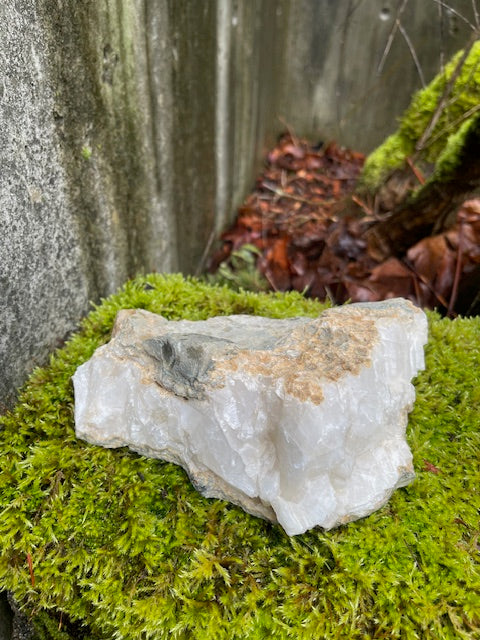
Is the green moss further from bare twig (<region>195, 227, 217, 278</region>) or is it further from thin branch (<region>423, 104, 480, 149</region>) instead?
bare twig (<region>195, 227, 217, 278</region>)

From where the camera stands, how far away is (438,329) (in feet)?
7.84

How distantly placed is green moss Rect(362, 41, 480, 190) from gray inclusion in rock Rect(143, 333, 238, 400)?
2510 mm

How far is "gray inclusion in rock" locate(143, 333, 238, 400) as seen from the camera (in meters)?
1.64

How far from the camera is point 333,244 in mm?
4012

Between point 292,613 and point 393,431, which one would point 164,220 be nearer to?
point 393,431

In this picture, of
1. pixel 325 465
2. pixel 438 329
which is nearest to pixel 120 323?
pixel 325 465

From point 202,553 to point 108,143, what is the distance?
1883 millimetres

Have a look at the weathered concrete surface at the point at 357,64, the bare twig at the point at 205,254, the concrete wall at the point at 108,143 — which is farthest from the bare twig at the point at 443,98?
the weathered concrete surface at the point at 357,64

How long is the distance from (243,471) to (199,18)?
298cm

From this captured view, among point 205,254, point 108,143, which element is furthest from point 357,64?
point 108,143

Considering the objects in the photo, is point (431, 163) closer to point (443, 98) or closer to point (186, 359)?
point (443, 98)

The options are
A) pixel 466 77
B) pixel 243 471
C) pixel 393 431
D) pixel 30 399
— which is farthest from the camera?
pixel 466 77

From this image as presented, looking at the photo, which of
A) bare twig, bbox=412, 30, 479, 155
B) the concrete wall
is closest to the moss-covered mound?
the concrete wall

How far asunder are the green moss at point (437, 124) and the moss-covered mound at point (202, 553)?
2.58 meters
